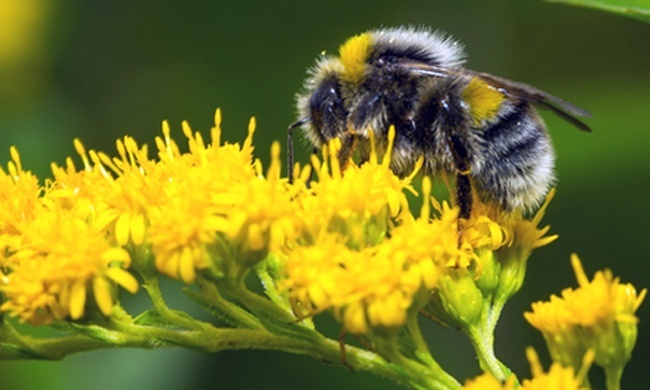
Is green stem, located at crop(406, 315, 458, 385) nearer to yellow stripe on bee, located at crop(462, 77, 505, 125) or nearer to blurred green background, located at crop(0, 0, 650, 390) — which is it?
yellow stripe on bee, located at crop(462, 77, 505, 125)

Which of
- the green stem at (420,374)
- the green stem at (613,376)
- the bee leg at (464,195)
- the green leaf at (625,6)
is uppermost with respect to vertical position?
the green leaf at (625,6)

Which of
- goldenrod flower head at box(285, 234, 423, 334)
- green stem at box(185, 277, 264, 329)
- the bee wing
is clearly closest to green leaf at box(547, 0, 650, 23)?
the bee wing

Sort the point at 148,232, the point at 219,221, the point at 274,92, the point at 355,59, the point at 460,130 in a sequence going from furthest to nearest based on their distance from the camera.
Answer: the point at 274,92 < the point at 355,59 < the point at 460,130 < the point at 148,232 < the point at 219,221

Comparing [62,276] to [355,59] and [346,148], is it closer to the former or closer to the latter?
[346,148]

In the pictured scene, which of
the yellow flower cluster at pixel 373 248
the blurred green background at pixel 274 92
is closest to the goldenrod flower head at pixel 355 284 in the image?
the yellow flower cluster at pixel 373 248

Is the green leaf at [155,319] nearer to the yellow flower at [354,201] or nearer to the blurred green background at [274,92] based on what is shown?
the yellow flower at [354,201]

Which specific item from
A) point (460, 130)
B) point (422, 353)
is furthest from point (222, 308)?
point (460, 130)
